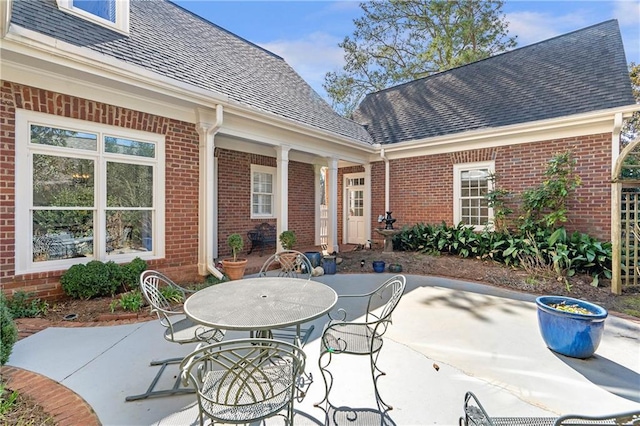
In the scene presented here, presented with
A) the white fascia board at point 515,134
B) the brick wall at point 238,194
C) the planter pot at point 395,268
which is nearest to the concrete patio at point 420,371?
the planter pot at point 395,268

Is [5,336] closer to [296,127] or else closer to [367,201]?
[296,127]

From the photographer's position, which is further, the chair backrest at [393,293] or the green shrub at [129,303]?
the green shrub at [129,303]

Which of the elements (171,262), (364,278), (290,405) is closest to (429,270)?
(364,278)

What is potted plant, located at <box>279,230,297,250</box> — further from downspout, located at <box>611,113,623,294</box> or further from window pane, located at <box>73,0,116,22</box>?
downspout, located at <box>611,113,623,294</box>

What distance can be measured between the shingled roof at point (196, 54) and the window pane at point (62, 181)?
1759mm

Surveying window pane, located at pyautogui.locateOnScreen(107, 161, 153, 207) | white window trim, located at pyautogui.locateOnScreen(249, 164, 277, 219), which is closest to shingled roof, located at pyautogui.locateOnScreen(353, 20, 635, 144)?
white window trim, located at pyautogui.locateOnScreen(249, 164, 277, 219)

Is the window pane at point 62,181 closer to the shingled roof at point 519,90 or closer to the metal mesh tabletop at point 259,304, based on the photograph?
the metal mesh tabletop at point 259,304

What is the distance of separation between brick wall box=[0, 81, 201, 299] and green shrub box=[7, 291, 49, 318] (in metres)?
0.10

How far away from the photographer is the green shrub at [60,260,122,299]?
13.1 feet

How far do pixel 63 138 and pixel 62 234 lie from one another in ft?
4.53

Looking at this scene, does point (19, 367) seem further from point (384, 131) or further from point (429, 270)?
point (384, 131)

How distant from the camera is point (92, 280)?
13.4ft

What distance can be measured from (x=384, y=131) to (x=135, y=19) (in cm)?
782

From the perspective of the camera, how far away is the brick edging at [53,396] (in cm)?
197
